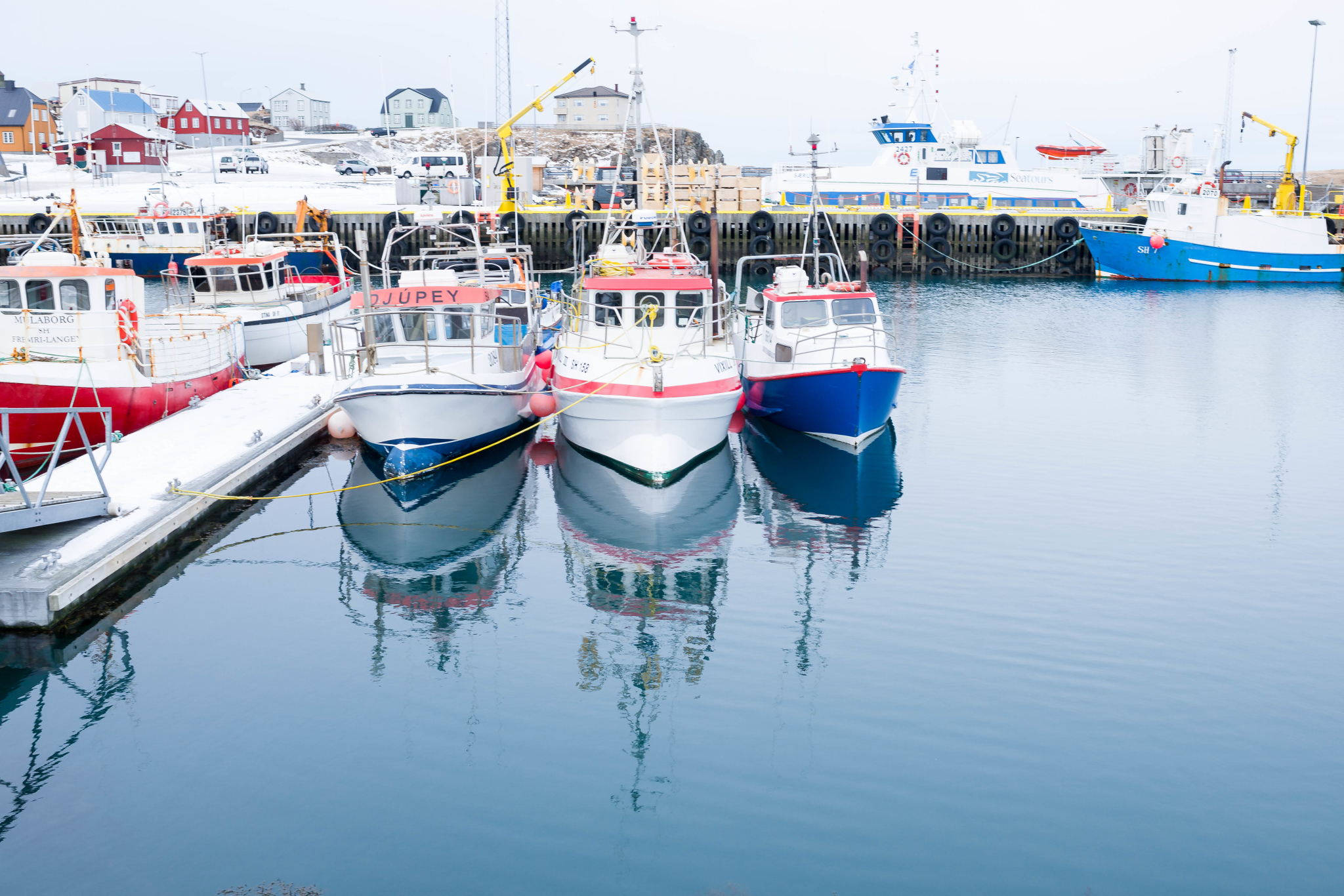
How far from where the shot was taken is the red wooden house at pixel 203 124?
91.6 m

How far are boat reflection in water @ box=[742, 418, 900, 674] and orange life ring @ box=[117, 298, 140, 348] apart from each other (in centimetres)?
1063

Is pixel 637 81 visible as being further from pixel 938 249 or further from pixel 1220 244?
pixel 1220 244

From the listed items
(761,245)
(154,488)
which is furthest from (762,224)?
(154,488)

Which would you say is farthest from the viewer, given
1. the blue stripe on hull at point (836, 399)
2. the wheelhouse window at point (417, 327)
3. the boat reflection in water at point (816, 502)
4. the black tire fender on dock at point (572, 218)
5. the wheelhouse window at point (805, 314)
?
the black tire fender on dock at point (572, 218)

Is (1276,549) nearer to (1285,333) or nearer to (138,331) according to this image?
(138,331)

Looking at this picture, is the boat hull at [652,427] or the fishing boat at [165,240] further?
the fishing boat at [165,240]

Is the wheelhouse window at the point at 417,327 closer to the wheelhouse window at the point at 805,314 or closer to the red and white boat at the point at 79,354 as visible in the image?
the red and white boat at the point at 79,354

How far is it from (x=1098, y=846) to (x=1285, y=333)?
31.3 meters

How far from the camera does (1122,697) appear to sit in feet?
31.2

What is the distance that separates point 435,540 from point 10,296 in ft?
29.8

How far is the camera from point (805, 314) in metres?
→ 19.3

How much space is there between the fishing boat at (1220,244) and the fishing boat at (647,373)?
36.5 m

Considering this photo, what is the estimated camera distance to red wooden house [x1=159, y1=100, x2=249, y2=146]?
91.6 m

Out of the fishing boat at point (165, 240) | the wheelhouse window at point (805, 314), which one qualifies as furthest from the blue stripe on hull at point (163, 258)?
the wheelhouse window at point (805, 314)
